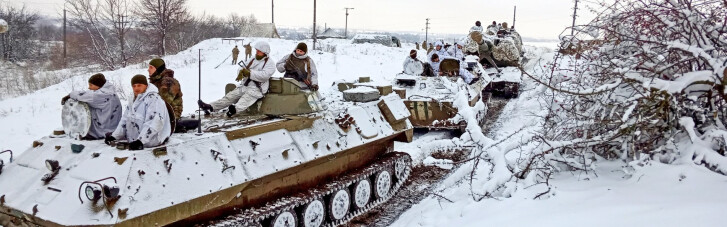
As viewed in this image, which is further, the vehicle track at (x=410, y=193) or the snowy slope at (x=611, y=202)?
the vehicle track at (x=410, y=193)

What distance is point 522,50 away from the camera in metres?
24.5

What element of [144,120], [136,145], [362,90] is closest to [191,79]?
[362,90]

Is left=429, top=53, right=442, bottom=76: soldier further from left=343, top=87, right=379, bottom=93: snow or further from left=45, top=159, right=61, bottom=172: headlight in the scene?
left=45, top=159, right=61, bottom=172: headlight

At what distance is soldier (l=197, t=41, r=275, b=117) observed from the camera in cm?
765

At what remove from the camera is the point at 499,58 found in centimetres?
2041

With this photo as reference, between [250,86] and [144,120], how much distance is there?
236cm

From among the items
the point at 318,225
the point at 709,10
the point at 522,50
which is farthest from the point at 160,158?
the point at 522,50

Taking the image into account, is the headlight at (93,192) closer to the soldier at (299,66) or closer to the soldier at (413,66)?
the soldier at (299,66)

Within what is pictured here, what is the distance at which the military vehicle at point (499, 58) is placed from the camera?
18688mm

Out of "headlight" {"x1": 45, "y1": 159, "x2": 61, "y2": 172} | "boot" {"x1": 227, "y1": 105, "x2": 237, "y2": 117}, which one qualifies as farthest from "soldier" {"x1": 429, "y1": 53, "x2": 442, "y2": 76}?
"headlight" {"x1": 45, "y1": 159, "x2": 61, "y2": 172}

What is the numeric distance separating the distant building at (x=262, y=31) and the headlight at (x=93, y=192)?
43848mm

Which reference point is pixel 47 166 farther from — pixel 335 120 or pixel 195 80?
pixel 195 80

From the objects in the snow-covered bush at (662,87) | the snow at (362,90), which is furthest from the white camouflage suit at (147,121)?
the snow at (362,90)

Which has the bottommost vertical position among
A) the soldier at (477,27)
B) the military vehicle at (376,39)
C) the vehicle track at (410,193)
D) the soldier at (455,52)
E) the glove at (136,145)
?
the vehicle track at (410,193)
